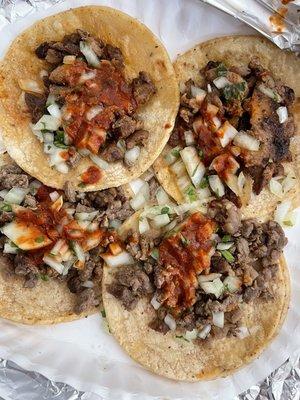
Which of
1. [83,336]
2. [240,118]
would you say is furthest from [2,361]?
[240,118]

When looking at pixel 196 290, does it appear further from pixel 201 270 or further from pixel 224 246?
pixel 224 246

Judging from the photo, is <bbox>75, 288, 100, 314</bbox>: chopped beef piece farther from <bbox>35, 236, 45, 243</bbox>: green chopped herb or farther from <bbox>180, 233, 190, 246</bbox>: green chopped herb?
<bbox>180, 233, 190, 246</bbox>: green chopped herb

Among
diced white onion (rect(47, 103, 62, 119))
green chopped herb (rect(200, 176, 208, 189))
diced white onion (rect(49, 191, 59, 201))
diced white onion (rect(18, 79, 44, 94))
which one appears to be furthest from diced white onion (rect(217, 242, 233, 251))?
diced white onion (rect(18, 79, 44, 94))

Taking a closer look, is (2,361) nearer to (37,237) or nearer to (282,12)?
(37,237)

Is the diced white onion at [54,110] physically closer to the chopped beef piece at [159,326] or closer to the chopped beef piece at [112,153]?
the chopped beef piece at [112,153]

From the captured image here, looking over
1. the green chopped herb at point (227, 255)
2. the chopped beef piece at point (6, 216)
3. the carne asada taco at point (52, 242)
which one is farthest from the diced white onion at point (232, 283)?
the chopped beef piece at point (6, 216)

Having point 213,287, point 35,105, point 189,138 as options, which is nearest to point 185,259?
point 213,287
